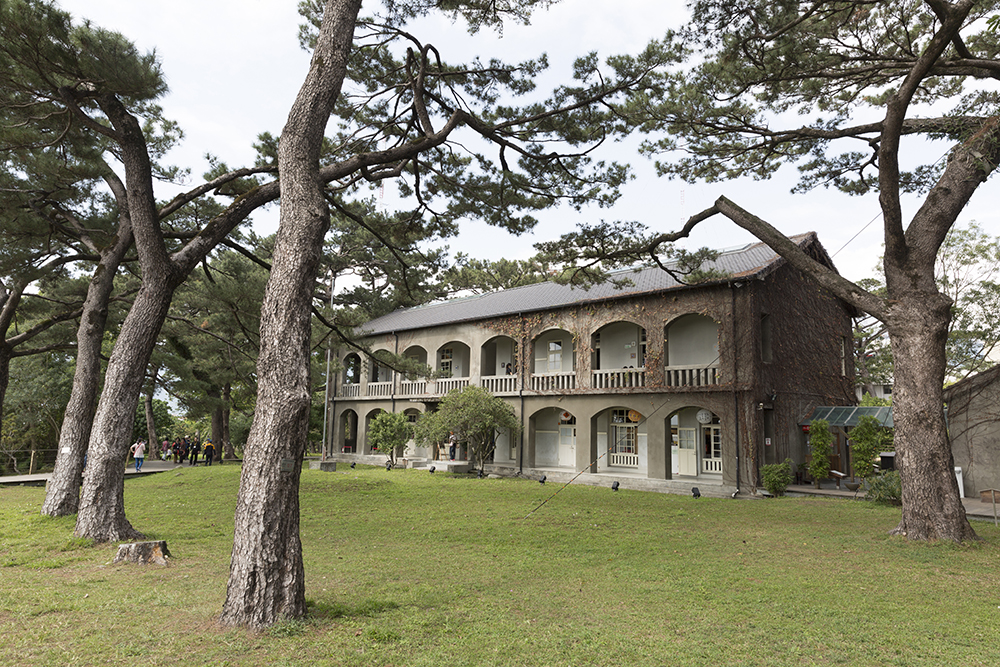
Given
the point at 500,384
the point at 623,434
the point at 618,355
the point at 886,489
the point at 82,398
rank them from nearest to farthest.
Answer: the point at 82,398 < the point at 886,489 < the point at 618,355 < the point at 623,434 < the point at 500,384

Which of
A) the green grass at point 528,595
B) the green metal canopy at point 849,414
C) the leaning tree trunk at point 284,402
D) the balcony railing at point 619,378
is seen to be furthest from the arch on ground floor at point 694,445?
the leaning tree trunk at point 284,402

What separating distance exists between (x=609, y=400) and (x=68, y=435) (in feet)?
48.7

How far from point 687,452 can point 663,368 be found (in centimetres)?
400

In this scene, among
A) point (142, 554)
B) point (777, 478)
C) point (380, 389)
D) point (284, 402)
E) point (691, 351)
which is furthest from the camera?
point (380, 389)

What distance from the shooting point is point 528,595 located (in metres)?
6.06

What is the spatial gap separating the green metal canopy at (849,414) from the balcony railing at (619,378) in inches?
203

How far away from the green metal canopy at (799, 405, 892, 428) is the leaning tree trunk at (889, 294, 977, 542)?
280 inches

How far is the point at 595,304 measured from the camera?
20.4 meters

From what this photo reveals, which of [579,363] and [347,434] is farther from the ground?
[579,363]

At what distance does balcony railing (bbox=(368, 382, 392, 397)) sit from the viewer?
94.3 feet

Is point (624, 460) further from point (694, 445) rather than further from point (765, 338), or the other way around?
point (765, 338)

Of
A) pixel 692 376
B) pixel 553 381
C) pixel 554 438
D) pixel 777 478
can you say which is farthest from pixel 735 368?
pixel 554 438

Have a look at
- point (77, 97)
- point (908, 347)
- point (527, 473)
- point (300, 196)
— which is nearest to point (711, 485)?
point (527, 473)

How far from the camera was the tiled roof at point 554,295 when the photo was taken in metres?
18.3
